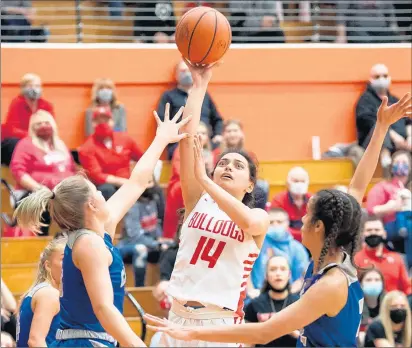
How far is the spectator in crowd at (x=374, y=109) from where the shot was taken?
1079 cm

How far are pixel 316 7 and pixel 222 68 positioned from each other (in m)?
1.77

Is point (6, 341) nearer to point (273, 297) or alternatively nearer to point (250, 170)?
point (273, 297)

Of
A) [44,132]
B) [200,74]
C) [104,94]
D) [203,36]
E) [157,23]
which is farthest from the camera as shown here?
[157,23]

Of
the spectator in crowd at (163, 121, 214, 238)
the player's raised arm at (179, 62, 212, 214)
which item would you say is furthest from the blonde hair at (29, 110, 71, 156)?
the player's raised arm at (179, 62, 212, 214)

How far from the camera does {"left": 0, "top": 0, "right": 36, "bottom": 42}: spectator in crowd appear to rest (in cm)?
1080

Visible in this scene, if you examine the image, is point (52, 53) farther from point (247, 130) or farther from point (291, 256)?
point (291, 256)

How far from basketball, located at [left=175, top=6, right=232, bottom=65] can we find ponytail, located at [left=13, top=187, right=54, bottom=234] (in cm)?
126

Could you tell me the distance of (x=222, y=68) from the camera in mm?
11133

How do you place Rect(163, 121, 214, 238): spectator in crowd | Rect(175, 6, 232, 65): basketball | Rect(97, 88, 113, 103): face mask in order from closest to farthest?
Rect(175, 6, 232, 65): basketball
Rect(163, 121, 214, 238): spectator in crowd
Rect(97, 88, 113, 103): face mask

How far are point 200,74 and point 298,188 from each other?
3987 millimetres

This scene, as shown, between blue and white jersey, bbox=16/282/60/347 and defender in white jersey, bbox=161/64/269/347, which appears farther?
blue and white jersey, bbox=16/282/60/347

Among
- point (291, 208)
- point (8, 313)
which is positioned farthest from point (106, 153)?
point (8, 313)

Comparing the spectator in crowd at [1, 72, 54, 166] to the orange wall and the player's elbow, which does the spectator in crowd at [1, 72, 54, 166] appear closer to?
the orange wall

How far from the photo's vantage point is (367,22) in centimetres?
1195
